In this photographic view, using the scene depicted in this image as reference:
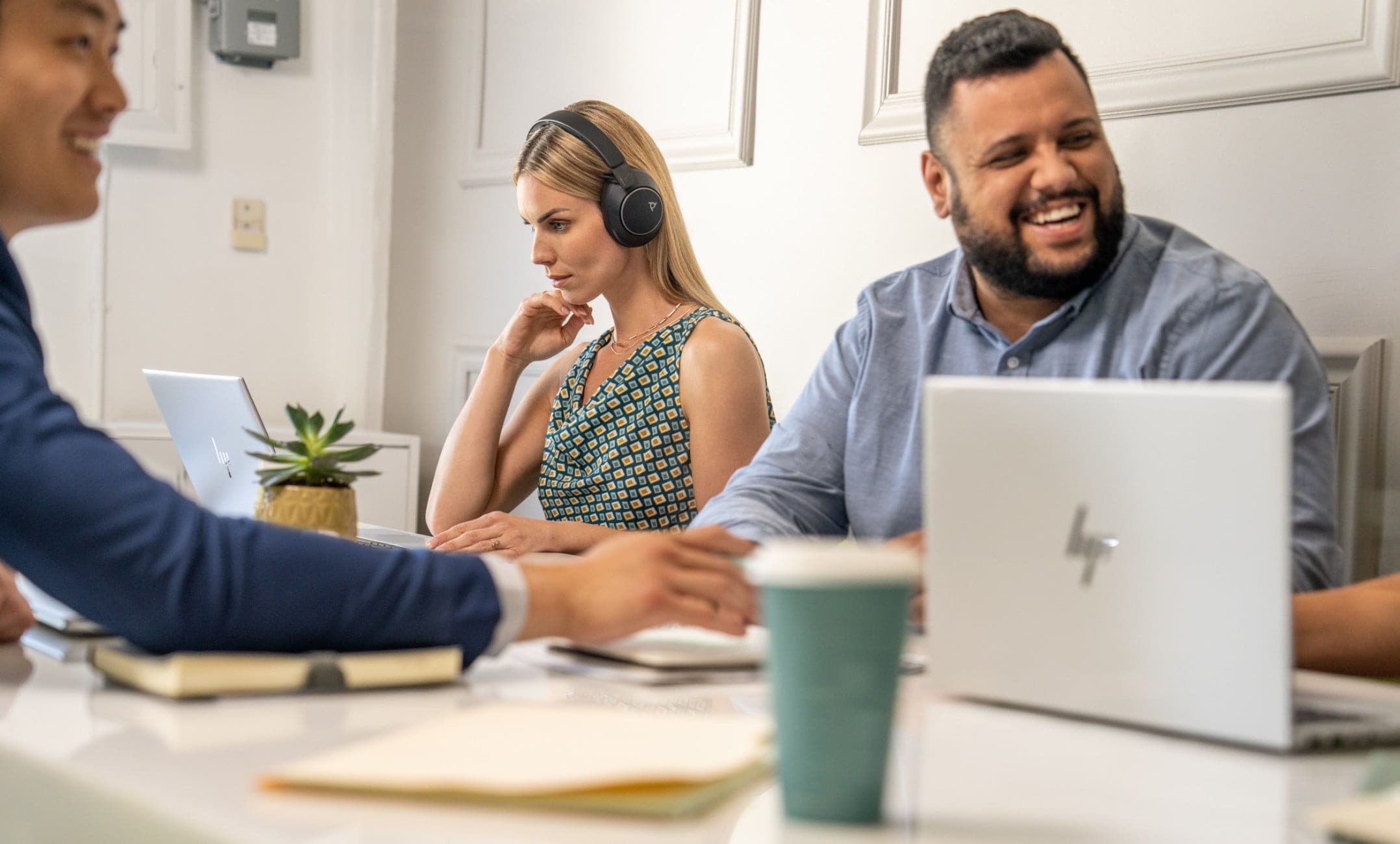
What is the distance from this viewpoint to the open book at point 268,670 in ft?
2.49

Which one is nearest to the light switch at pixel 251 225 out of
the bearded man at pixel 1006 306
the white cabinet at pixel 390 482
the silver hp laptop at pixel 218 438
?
the white cabinet at pixel 390 482

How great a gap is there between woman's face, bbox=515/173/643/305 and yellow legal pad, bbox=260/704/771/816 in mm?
1554

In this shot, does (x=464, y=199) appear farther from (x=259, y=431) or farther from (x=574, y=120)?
(x=259, y=431)

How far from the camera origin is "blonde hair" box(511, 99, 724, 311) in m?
2.18

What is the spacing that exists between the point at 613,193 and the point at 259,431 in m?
0.85

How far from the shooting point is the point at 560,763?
0.60 metres

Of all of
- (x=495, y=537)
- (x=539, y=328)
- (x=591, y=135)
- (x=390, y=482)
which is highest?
(x=591, y=135)

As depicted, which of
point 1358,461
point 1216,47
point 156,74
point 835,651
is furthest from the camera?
point 156,74

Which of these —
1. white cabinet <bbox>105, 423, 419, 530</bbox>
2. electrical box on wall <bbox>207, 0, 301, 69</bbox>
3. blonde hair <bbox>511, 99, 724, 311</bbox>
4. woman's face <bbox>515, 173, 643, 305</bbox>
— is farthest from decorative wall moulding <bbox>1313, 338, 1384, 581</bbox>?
electrical box on wall <bbox>207, 0, 301, 69</bbox>

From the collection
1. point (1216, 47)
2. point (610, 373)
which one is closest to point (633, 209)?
point (610, 373)

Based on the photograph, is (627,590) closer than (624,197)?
Yes

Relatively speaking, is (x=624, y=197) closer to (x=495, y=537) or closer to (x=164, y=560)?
(x=495, y=537)

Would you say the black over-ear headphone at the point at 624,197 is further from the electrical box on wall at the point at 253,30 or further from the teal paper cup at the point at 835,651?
the teal paper cup at the point at 835,651

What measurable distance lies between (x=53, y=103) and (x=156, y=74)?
2.35m
